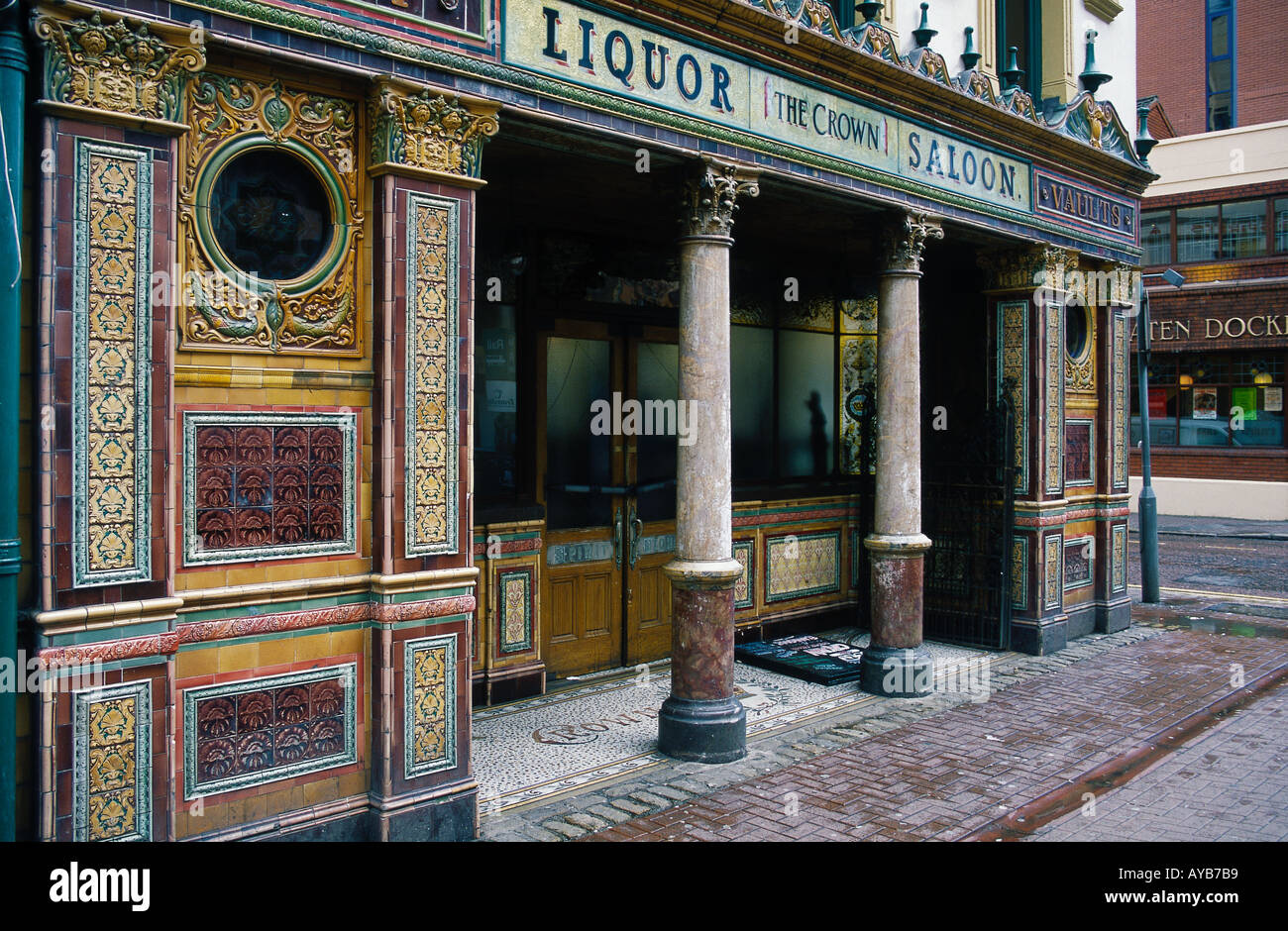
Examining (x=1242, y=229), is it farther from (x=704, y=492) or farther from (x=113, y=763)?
(x=113, y=763)

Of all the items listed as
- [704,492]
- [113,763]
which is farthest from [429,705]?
[704,492]

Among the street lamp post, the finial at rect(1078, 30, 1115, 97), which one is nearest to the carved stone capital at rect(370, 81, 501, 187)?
the finial at rect(1078, 30, 1115, 97)

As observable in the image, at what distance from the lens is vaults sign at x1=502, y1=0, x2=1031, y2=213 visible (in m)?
5.79

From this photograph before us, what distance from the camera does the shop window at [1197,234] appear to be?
23.4m

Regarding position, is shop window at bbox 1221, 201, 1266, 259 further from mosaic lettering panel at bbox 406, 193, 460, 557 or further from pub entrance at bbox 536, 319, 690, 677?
mosaic lettering panel at bbox 406, 193, 460, 557

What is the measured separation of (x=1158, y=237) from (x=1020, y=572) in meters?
17.7

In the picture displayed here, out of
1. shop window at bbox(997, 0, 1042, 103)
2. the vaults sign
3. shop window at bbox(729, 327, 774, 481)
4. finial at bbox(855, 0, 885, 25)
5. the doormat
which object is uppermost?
shop window at bbox(997, 0, 1042, 103)

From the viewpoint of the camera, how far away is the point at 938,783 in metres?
6.34

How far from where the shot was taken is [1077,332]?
1129cm

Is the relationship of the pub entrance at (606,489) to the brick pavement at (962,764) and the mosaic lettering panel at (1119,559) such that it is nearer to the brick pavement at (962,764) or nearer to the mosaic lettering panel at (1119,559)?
the brick pavement at (962,764)

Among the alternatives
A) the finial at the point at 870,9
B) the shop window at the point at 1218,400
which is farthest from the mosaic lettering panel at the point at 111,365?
the shop window at the point at 1218,400

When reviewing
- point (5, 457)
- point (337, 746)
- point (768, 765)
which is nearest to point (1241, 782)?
point (768, 765)

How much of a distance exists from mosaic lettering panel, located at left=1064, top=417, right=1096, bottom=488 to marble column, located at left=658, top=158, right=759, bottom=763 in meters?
5.63
